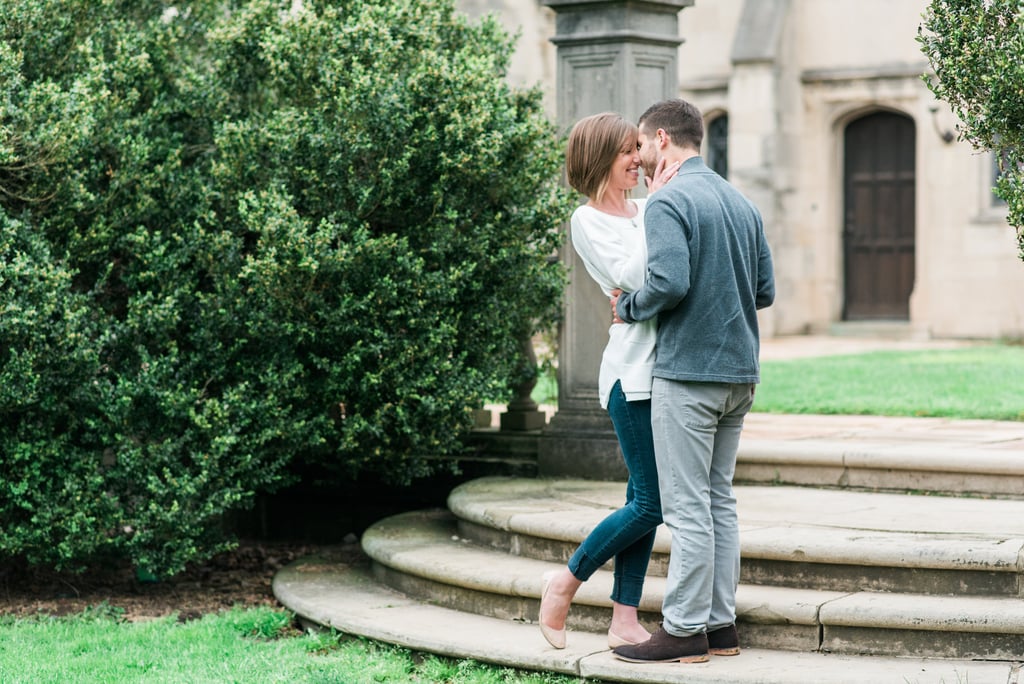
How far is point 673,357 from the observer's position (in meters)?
5.09

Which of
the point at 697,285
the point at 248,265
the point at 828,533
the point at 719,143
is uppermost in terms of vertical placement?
the point at 719,143

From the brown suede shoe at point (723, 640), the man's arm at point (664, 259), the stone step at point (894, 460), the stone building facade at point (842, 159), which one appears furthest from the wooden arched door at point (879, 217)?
the man's arm at point (664, 259)

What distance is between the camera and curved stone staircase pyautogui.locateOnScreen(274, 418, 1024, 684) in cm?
532

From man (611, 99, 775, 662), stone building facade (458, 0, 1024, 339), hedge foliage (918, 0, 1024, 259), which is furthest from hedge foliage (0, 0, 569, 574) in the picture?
stone building facade (458, 0, 1024, 339)

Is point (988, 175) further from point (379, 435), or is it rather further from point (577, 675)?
point (577, 675)

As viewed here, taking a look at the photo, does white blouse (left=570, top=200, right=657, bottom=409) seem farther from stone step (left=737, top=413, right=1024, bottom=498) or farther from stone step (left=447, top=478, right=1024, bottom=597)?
stone step (left=737, top=413, right=1024, bottom=498)

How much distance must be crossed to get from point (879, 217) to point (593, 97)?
1437 cm

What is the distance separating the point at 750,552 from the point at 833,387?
6376 millimetres

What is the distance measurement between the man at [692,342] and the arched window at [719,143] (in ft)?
56.3

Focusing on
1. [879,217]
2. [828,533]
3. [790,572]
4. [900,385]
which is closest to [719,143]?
[879,217]

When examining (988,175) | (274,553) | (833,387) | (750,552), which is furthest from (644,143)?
(988,175)

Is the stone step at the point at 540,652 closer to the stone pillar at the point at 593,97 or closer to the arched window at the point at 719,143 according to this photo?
the stone pillar at the point at 593,97

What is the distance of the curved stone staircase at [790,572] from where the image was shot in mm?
5324

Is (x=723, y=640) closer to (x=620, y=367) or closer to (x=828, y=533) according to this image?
(x=828, y=533)
